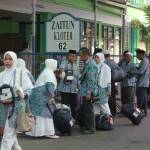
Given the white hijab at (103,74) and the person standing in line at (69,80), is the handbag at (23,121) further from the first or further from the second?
the white hijab at (103,74)

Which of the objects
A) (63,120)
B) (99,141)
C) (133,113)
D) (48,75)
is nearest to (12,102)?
(48,75)

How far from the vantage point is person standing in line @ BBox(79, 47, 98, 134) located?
1191 cm

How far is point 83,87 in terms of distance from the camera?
12062 mm

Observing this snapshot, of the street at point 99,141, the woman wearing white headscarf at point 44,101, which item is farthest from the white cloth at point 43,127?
the street at point 99,141

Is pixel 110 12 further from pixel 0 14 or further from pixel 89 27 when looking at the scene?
pixel 0 14

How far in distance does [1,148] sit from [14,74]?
1153 mm

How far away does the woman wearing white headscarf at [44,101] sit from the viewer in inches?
445

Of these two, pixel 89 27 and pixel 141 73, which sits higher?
pixel 89 27

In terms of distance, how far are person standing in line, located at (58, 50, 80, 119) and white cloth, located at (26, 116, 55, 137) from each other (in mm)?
1298

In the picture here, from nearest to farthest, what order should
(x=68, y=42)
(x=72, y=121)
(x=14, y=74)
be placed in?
(x=14, y=74)
(x=72, y=121)
(x=68, y=42)

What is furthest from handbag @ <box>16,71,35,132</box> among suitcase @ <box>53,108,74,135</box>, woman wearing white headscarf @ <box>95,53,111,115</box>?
woman wearing white headscarf @ <box>95,53,111,115</box>

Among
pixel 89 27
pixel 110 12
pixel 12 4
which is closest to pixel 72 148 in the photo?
pixel 12 4

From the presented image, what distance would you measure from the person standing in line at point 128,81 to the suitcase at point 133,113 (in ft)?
3.43

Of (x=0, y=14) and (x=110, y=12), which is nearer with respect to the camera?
(x=0, y=14)
